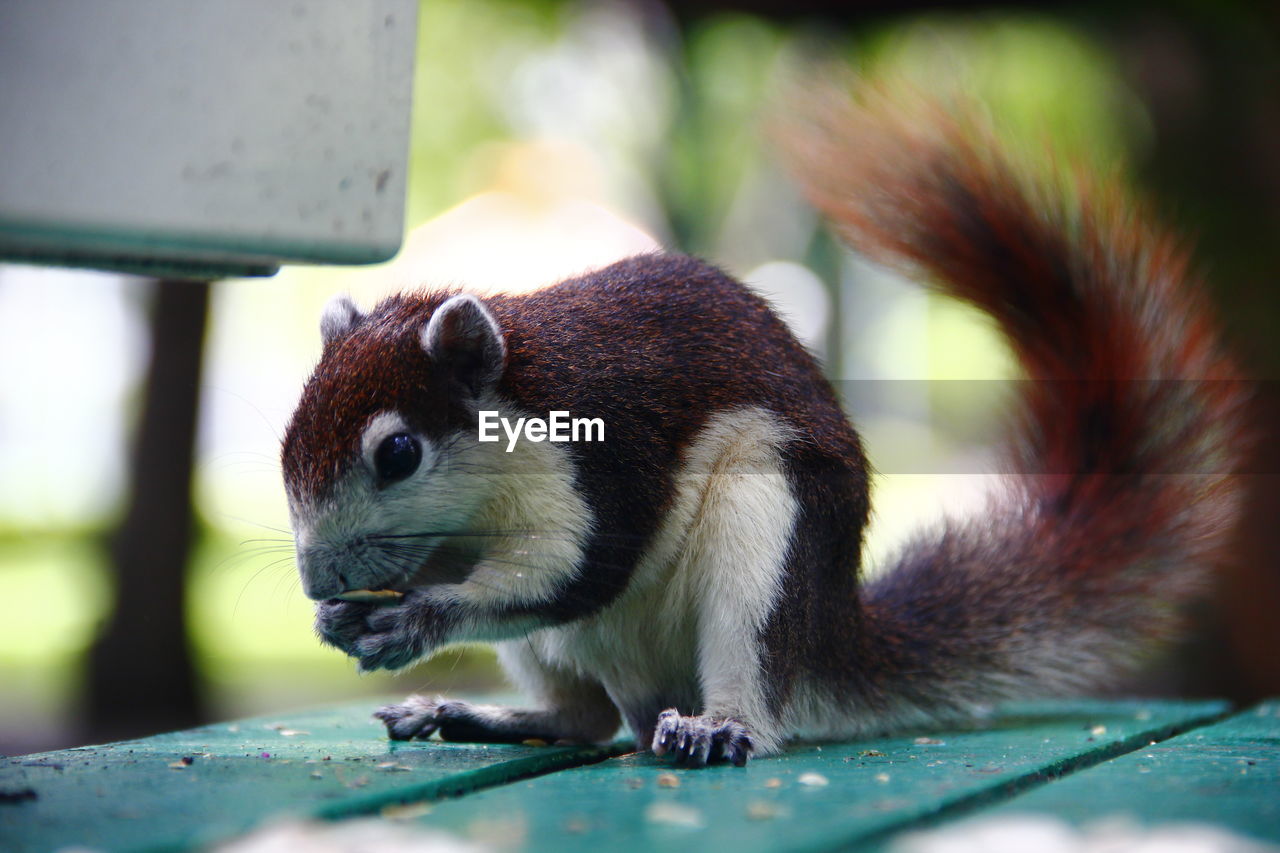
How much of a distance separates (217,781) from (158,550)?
391cm

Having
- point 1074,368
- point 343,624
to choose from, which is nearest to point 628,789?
point 343,624

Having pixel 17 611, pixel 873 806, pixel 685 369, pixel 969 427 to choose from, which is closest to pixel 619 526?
pixel 685 369

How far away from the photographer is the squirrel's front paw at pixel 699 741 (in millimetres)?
1942

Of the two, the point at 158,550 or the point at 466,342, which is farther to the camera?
the point at 158,550

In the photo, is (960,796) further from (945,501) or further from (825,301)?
(825,301)

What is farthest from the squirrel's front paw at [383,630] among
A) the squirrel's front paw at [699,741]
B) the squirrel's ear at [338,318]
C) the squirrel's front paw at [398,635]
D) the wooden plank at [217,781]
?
the squirrel's ear at [338,318]

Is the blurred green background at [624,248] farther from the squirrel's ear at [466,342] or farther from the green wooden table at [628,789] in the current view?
the green wooden table at [628,789]

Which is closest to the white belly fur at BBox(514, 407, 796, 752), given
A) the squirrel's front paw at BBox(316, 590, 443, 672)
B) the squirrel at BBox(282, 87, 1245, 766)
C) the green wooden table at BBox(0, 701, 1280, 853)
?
the squirrel at BBox(282, 87, 1245, 766)

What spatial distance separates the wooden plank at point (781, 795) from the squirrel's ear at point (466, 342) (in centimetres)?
65

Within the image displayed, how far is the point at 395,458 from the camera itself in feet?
6.49

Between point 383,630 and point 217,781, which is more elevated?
point 383,630

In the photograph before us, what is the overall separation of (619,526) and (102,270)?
0.87 meters

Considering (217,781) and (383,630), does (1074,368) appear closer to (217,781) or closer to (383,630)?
(383,630)

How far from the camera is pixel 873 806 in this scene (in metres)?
1.47
